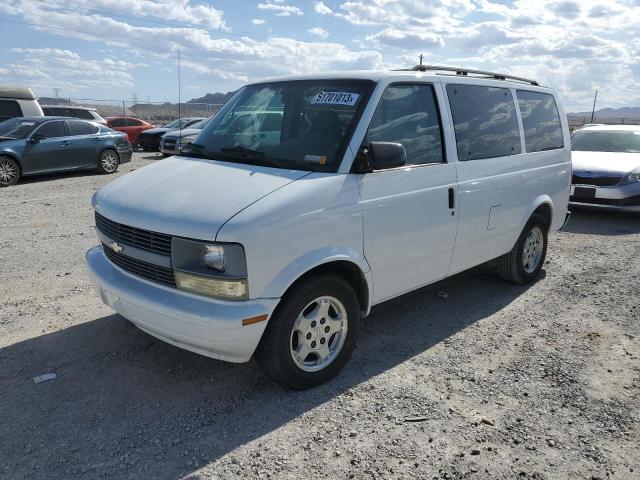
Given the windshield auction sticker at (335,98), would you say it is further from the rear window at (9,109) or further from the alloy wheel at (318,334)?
the rear window at (9,109)

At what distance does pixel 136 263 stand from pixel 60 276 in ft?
8.93

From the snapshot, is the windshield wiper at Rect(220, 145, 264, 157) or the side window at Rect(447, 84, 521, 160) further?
the side window at Rect(447, 84, 521, 160)

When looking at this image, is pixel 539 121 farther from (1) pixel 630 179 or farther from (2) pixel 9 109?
(2) pixel 9 109

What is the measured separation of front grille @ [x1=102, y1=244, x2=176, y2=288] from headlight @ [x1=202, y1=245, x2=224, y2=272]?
30 centimetres

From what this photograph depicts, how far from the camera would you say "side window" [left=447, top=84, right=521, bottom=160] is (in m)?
4.53

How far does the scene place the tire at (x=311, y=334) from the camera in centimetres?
336

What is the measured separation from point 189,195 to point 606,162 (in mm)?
8645

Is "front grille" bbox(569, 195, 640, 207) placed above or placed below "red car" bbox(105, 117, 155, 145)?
below

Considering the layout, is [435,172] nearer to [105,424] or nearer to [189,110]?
[105,424]

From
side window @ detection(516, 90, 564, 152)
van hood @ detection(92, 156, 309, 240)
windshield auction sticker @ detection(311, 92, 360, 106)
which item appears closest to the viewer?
van hood @ detection(92, 156, 309, 240)

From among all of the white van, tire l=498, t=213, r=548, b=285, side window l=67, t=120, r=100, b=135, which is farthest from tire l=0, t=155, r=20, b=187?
tire l=498, t=213, r=548, b=285

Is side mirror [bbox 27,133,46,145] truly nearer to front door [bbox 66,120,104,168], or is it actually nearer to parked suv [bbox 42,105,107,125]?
front door [bbox 66,120,104,168]

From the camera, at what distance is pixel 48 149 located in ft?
42.3

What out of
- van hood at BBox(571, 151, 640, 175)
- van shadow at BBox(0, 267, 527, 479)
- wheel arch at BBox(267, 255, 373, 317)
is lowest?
van shadow at BBox(0, 267, 527, 479)
